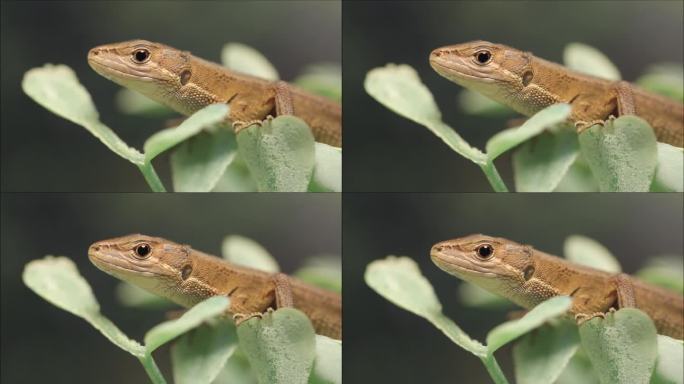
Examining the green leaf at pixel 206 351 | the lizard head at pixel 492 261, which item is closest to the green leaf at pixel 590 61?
the lizard head at pixel 492 261

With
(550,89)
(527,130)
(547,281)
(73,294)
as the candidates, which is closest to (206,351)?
(73,294)

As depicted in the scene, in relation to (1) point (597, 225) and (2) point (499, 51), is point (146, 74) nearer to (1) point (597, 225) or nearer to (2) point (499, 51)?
(2) point (499, 51)

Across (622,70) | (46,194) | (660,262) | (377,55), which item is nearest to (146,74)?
(46,194)

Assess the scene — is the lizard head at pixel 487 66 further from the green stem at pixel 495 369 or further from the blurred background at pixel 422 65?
the green stem at pixel 495 369

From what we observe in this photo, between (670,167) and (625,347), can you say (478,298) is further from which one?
(670,167)

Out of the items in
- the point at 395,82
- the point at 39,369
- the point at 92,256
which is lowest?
the point at 39,369

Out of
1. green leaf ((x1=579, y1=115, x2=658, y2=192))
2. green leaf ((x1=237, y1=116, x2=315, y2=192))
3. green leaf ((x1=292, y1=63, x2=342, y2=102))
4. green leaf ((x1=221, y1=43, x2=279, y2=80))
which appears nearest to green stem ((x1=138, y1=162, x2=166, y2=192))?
green leaf ((x1=237, y1=116, x2=315, y2=192))
